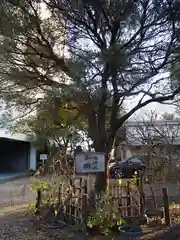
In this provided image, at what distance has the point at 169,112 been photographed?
1725 cm

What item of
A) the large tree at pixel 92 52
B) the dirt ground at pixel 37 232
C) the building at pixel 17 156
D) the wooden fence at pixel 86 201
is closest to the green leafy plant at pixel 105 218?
the wooden fence at pixel 86 201

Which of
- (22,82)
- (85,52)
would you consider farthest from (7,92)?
(85,52)

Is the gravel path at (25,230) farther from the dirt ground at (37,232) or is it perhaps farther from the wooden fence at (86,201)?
the wooden fence at (86,201)

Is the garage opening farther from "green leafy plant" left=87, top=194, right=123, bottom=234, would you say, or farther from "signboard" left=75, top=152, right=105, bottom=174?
"green leafy plant" left=87, top=194, right=123, bottom=234

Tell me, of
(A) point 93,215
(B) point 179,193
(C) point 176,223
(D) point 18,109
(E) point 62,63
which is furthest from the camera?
(B) point 179,193

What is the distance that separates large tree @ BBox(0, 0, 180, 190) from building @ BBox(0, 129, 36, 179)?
15.3 m

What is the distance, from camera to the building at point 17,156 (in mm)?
21828

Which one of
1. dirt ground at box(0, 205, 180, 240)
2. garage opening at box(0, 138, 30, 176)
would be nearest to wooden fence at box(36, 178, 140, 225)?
dirt ground at box(0, 205, 180, 240)

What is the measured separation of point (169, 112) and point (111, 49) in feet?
42.2

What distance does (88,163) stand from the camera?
17.5 feet

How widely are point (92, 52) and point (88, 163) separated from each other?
1879 millimetres

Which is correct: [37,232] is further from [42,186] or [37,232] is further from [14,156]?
[14,156]

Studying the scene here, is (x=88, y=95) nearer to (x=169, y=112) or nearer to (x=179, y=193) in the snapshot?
(x=179, y=193)

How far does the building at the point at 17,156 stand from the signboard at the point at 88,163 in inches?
637
